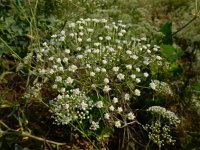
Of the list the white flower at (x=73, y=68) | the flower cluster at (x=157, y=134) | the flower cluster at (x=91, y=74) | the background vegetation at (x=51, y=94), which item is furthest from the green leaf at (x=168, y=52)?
the white flower at (x=73, y=68)

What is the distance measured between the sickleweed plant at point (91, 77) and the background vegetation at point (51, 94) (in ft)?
0.37

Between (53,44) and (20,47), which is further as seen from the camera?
(20,47)

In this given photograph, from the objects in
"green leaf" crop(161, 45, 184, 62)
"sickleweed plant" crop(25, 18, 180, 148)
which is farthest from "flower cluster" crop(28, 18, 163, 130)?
"green leaf" crop(161, 45, 184, 62)

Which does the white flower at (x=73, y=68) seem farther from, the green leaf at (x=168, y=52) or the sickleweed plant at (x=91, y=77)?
the green leaf at (x=168, y=52)

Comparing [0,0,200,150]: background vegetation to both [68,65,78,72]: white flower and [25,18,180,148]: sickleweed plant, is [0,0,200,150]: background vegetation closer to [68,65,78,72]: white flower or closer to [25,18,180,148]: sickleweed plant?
[25,18,180,148]: sickleweed plant

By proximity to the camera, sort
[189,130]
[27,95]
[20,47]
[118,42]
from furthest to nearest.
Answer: [20,47] < [189,130] < [118,42] < [27,95]

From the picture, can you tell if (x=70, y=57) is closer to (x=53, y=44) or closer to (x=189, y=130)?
(x=53, y=44)

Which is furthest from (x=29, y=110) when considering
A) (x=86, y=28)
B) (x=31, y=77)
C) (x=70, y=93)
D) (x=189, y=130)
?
(x=189, y=130)

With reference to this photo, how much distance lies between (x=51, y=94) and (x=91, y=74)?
0.53 metres

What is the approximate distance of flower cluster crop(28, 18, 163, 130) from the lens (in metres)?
2.57

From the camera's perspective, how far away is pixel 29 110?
9.89ft

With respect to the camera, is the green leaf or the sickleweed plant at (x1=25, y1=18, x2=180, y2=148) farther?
the green leaf

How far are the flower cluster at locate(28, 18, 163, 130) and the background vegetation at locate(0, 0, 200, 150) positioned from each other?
14cm

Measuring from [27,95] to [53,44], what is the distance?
1.29 feet
